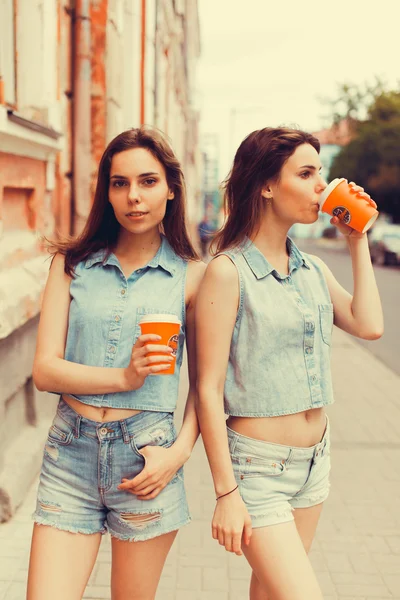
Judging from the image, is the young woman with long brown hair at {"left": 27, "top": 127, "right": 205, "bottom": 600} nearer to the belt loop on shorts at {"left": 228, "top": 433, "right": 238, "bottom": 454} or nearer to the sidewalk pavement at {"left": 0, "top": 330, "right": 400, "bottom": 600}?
the belt loop on shorts at {"left": 228, "top": 433, "right": 238, "bottom": 454}

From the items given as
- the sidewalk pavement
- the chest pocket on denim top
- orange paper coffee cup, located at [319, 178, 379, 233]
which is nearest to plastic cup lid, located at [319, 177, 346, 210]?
orange paper coffee cup, located at [319, 178, 379, 233]

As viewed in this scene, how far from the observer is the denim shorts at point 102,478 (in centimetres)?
215

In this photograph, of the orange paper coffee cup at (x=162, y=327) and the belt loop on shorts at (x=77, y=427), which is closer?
the orange paper coffee cup at (x=162, y=327)

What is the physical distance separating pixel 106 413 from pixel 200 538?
227 cm

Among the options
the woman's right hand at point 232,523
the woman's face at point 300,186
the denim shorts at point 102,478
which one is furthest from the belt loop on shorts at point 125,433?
the woman's face at point 300,186

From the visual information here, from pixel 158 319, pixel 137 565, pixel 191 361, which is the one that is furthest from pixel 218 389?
pixel 137 565

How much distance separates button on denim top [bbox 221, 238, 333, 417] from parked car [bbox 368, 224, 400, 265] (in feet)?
94.3

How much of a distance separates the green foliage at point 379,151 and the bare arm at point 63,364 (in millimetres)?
41282

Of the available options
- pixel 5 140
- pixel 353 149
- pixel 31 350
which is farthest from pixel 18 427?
pixel 353 149

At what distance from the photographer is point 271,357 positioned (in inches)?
90.3

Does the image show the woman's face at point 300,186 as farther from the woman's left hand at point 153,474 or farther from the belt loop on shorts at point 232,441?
the woman's left hand at point 153,474

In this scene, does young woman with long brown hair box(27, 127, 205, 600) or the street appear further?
the street

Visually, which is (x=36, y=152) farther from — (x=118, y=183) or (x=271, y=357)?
(x=271, y=357)

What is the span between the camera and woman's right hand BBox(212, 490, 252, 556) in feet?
7.00
